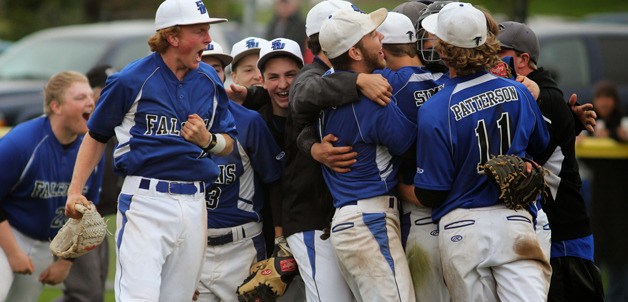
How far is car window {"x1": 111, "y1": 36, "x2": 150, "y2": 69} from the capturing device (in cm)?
1341

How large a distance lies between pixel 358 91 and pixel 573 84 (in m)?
8.37

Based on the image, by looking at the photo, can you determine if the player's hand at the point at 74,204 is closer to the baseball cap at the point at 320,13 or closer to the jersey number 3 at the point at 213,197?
the jersey number 3 at the point at 213,197

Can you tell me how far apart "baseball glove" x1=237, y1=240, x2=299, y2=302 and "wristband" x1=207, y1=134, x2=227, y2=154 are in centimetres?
77

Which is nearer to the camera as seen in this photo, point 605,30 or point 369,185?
point 369,185

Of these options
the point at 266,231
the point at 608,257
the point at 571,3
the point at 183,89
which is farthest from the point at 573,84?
the point at 571,3

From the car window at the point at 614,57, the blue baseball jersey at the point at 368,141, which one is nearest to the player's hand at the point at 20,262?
the blue baseball jersey at the point at 368,141

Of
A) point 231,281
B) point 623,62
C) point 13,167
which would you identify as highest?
point 13,167

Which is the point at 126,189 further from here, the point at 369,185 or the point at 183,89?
the point at 369,185

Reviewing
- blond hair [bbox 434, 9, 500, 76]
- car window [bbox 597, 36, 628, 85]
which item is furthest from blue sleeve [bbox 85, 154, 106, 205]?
car window [bbox 597, 36, 628, 85]

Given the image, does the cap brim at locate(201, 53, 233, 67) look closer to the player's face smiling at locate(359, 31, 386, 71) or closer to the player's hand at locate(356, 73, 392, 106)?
the player's face smiling at locate(359, 31, 386, 71)

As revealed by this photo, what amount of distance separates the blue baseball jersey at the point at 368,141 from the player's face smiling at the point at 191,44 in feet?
2.47

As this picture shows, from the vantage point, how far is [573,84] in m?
13.4

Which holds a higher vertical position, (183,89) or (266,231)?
(183,89)

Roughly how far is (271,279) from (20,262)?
2.02 metres
